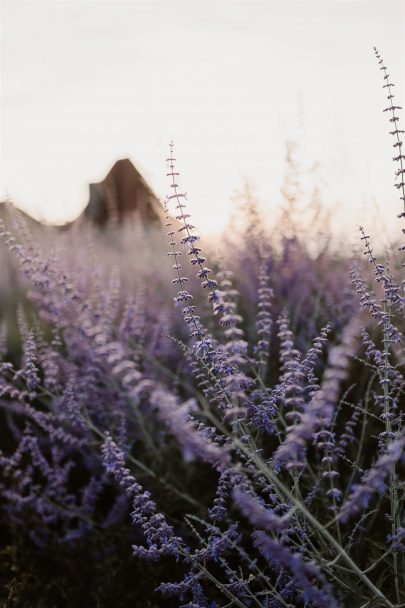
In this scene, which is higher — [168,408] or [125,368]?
[125,368]

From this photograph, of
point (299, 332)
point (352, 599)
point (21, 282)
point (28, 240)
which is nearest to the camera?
point (352, 599)

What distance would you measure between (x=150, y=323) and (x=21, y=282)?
415 cm

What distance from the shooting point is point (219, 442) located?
9.43ft

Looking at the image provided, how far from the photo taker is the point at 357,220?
16.7ft

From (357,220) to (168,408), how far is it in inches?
159

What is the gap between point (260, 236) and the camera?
510 centimetres

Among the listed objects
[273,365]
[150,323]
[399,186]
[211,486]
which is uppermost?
[399,186]

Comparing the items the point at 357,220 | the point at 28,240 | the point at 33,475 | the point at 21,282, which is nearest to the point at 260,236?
the point at 357,220

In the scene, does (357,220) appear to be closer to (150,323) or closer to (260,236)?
(260,236)

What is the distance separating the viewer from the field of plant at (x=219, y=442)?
1.74 m

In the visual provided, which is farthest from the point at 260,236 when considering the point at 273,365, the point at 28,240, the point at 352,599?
the point at 352,599

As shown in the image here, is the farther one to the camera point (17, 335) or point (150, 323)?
point (17, 335)

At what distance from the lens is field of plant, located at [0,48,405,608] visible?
1743 millimetres

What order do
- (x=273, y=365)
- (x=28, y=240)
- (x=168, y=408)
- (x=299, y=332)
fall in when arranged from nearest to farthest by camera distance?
1. (x=168, y=408)
2. (x=28, y=240)
3. (x=273, y=365)
4. (x=299, y=332)
